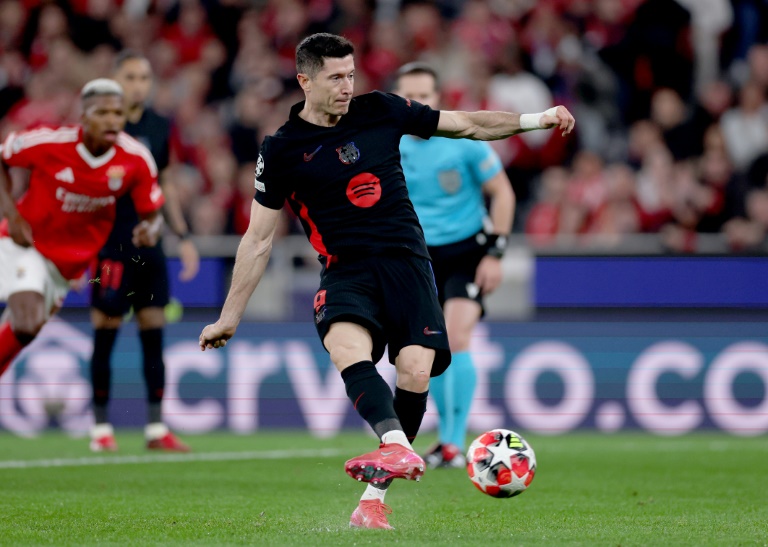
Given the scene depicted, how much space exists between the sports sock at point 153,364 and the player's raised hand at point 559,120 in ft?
15.4

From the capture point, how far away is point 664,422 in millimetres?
12023

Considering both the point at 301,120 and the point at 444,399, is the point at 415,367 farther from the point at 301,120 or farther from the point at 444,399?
the point at 444,399

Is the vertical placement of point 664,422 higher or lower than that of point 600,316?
lower

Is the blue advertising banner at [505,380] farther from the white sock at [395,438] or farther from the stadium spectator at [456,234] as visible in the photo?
the white sock at [395,438]

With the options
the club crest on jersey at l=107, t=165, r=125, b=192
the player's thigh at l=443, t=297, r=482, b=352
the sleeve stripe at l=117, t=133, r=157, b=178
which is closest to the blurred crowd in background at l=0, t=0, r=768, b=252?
the player's thigh at l=443, t=297, r=482, b=352

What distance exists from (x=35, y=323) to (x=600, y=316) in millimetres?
5564

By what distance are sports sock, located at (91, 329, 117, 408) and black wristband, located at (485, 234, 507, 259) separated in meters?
2.92

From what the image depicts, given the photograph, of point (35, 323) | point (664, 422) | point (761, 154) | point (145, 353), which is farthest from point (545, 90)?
point (35, 323)

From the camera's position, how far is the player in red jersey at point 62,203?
336 inches

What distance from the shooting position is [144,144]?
10133 mm

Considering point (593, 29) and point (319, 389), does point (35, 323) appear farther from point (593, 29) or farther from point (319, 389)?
point (593, 29)

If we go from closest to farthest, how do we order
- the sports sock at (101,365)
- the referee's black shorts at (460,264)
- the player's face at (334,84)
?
the player's face at (334,84)
the referee's black shorts at (460,264)
the sports sock at (101,365)

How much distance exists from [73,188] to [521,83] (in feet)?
22.5

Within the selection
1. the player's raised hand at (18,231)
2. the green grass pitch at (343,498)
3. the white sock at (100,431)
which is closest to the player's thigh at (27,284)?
the player's raised hand at (18,231)
